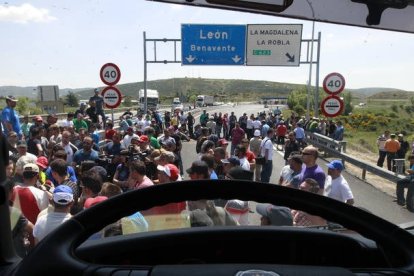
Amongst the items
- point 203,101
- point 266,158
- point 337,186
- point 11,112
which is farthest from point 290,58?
point 203,101

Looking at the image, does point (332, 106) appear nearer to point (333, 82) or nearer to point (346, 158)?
point (333, 82)

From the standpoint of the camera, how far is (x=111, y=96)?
1119 cm

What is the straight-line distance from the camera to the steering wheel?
1180 mm

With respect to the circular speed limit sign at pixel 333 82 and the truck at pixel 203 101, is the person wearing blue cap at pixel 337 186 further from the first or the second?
the truck at pixel 203 101

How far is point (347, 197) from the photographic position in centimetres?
604

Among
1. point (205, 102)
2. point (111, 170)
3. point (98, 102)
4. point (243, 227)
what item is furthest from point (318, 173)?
point (205, 102)

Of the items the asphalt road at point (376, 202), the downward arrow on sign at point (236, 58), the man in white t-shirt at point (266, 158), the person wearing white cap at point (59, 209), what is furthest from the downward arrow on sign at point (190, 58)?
the person wearing white cap at point (59, 209)

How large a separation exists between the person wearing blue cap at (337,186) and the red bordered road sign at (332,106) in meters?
5.69

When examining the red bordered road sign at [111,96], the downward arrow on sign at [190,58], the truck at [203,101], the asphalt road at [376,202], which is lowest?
the truck at [203,101]

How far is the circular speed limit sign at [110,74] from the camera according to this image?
11.1 metres

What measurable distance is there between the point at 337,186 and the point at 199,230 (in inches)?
197

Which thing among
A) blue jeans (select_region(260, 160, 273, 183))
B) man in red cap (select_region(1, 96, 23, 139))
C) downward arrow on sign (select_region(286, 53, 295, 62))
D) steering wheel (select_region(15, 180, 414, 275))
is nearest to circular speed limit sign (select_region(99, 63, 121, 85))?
man in red cap (select_region(1, 96, 23, 139))

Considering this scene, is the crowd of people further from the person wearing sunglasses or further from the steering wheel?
the steering wheel

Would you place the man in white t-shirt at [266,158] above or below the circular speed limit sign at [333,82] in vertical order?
below
